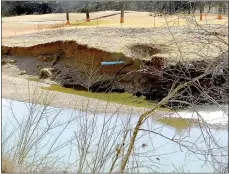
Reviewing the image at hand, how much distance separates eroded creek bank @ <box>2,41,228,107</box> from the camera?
5.29 ft

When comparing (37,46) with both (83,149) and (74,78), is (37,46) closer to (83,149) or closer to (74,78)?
(74,78)

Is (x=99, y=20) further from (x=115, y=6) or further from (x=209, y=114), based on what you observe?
(x=209, y=114)

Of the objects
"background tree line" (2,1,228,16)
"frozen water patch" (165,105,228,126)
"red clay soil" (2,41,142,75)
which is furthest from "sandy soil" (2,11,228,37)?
"red clay soil" (2,41,142,75)

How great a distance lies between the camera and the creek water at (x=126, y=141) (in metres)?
1.62

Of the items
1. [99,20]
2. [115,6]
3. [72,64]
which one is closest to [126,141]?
[115,6]

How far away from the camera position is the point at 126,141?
167 centimetres

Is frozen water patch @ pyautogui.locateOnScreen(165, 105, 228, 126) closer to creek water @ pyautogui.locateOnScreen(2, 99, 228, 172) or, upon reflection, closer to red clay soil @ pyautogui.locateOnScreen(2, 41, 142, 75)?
creek water @ pyautogui.locateOnScreen(2, 99, 228, 172)

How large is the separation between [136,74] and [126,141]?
1.37 m

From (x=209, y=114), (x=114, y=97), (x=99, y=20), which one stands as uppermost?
(x=99, y=20)

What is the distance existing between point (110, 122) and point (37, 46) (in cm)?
236

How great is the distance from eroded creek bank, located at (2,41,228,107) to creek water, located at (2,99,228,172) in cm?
11

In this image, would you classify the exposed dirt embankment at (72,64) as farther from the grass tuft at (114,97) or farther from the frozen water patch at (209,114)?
the frozen water patch at (209,114)

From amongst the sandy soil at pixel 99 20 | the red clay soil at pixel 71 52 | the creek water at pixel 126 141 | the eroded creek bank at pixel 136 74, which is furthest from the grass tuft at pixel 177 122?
the red clay soil at pixel 71 52

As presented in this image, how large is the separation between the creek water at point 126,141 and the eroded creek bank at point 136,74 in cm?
11
